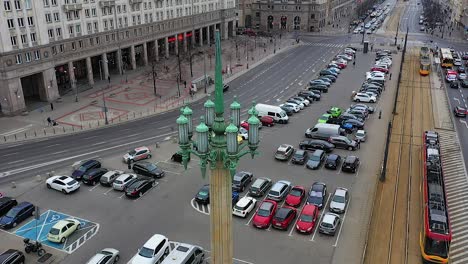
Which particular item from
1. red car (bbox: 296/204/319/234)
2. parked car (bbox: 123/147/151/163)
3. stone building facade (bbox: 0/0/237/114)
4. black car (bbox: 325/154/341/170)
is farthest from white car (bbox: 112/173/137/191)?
stone building facade (bbox: 0/0/237/114)

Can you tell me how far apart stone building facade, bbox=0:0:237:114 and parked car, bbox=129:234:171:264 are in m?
50.6

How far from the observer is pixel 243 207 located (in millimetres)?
39969

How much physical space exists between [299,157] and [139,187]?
1923 centimetres

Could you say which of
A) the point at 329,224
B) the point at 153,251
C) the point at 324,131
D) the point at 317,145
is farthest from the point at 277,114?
the point at 153,251

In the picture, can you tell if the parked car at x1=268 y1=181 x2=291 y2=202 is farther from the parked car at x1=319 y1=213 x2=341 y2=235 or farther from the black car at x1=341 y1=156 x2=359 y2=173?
the black car at x1=341 y1=156 x2=359 y2=173

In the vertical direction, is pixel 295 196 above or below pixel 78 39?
below

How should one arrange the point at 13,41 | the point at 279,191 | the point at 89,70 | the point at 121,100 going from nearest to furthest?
the point at 279,191 < the point at 13,41 < the point at 121,100 < the point at 89,70

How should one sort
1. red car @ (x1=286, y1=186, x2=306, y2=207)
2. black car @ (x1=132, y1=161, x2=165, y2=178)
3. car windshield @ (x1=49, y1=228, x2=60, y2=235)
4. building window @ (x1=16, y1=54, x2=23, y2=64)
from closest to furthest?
car windshield @ (x1=49, y1=228, x2=60, y2=235) < red car @ (x1=286, y1=186, x2=306, y2=207) < black car @ (x1=132, y1=161, x2=165, y2=178) < building window @ (x1=16, y1=54, x2=23, y2=64)

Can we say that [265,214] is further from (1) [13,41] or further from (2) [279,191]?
(1) [13,41]

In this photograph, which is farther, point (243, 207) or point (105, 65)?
point (105, 65)

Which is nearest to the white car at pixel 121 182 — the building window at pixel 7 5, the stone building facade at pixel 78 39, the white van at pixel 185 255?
the white van at pixel 185 255

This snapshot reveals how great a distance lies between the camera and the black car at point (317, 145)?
55.2 metres

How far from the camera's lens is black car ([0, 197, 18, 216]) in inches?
1635

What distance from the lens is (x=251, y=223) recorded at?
1540 inches
